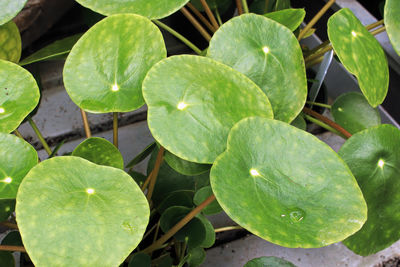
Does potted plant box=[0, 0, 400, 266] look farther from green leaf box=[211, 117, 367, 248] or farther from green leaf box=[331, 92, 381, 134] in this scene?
green leaf box=[331, 92, 381, 134]

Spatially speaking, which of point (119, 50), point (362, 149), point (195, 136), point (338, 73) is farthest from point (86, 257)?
point (338, 73)

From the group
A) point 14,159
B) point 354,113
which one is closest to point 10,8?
point 14,159

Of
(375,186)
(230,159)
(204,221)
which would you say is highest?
(230,159)

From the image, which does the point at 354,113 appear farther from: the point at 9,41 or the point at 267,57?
the point at 9,41

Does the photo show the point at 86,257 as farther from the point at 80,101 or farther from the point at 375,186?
the point at 375,186

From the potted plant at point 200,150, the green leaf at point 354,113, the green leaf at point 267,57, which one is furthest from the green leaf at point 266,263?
the green leaf at point 354,113
